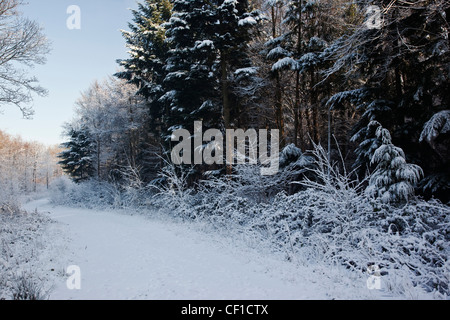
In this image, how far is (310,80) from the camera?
1383cm

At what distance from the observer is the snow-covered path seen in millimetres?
4281

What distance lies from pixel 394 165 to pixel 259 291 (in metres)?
4.53

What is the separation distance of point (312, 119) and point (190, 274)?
41.7 feet

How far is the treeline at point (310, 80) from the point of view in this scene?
22.7ft

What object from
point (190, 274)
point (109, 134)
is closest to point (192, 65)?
point (190, 274)

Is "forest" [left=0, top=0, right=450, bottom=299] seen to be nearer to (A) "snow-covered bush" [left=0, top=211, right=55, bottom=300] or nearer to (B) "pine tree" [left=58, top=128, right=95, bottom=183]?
(A) "snow-covered bush" [left=0, top=211, right=55, bottom=300]

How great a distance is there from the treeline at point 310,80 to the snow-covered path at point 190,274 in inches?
125

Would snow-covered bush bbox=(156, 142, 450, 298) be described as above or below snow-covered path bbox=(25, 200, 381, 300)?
above

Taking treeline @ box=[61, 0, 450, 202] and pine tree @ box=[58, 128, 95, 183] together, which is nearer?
treeline @ box=[61, 0, 450, 202]

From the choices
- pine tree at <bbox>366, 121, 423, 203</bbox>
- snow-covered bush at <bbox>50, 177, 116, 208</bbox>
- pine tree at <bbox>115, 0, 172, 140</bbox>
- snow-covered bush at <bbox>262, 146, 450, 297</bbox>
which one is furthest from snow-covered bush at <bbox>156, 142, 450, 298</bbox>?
snow-covered bush at <bbox>50, 177, 116, 208</bbox>

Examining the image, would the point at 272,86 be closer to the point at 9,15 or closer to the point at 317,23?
the point at 317,23

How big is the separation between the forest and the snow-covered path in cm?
80

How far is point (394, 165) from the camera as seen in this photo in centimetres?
603
